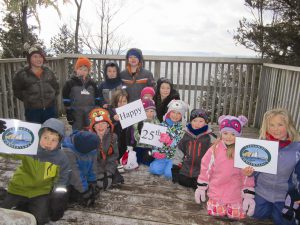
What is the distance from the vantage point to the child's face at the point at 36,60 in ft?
13.9

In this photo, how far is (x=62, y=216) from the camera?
2703 mm

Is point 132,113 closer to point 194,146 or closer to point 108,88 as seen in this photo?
point 108,88

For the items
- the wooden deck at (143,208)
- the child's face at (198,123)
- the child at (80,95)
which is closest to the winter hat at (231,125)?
the child's face at (198,123)

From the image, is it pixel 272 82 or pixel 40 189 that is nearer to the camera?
pixel 40 189

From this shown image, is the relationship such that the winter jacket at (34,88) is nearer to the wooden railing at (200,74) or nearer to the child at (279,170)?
the wooden railing at (200,74)

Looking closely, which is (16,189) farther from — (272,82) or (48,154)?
(272,82)

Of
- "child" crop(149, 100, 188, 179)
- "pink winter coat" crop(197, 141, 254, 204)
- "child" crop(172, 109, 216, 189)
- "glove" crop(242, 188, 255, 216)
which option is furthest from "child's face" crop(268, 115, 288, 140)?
"child" crop(149, 100, 188, 179)

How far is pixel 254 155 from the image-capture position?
2.79 metres

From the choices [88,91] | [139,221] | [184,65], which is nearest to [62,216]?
[139,221]

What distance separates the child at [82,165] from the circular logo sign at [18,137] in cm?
40

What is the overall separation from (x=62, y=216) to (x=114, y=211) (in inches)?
19.9

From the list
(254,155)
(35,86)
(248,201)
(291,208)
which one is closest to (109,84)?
(35,86)

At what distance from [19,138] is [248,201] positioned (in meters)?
2.40

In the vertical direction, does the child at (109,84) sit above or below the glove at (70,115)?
above
